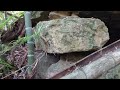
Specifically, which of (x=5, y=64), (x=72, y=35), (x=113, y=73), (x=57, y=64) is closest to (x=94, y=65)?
(x=113, y=73)

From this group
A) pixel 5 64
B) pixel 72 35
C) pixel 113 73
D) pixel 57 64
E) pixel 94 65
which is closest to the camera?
pixel 94 65

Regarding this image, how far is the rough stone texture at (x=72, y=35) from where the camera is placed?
245 cm

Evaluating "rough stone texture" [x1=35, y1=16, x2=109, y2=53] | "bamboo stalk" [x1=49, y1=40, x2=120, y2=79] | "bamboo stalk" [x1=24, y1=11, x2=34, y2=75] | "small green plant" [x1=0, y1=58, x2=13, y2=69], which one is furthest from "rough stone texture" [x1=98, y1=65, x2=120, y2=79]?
"small green plant" [x1=0, y1=58, x2=13, y2=69]

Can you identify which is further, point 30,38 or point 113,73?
point 30,38

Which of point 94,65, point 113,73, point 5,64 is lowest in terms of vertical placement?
point 5,64

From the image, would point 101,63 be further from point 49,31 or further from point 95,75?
point 49,31

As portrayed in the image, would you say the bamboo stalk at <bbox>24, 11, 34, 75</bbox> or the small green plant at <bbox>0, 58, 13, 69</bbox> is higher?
the bamboo stalk at <bbox>24, 11, 34, 75</bbox>

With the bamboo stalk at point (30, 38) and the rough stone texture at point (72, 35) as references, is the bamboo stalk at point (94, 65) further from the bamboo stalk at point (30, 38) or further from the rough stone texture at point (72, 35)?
the bamboo stalk at point (30, 38)

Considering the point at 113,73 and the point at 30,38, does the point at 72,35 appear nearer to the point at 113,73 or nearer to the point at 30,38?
the point at 30,38

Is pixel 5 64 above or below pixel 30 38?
below

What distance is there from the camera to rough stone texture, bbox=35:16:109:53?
8.03 ft

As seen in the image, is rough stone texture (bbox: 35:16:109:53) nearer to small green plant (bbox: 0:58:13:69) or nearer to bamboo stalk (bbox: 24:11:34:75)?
bamboo stalk (bbox: 24:11:34:75)

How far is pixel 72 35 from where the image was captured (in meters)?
2.46

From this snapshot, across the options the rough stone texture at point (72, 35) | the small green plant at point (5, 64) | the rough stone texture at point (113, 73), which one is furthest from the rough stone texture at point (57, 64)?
the rough stone texture at point (113, 73)
